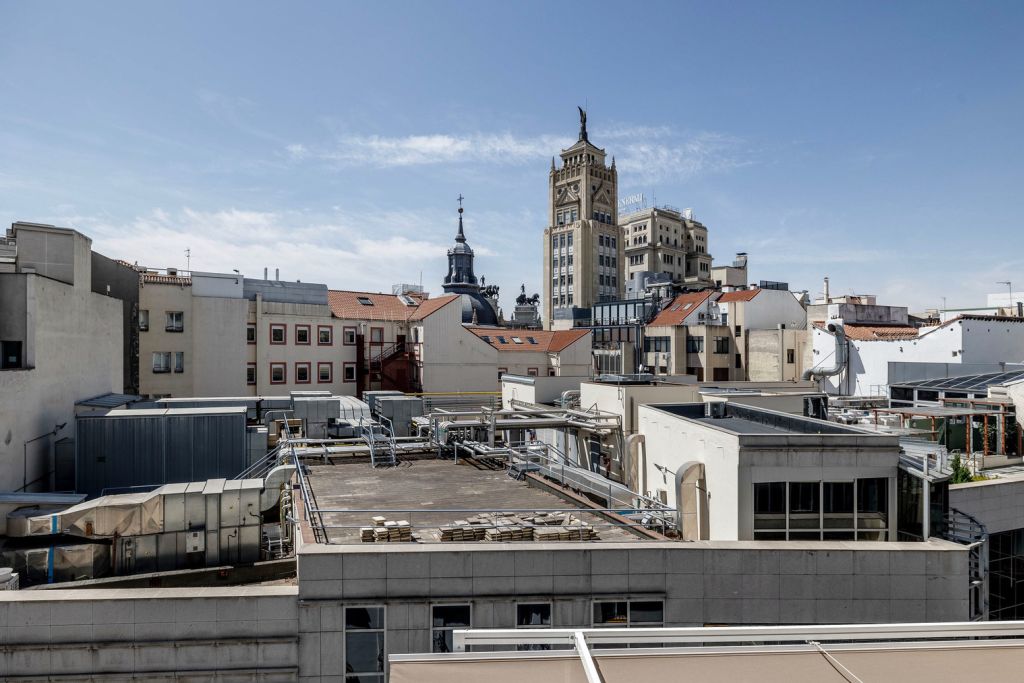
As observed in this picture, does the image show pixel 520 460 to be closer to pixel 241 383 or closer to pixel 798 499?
pixel 798 499

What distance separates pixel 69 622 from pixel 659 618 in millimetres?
11867

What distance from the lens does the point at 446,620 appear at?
41.5 feet

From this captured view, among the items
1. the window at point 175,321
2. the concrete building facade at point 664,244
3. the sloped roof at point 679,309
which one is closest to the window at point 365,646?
the window at point 175,321

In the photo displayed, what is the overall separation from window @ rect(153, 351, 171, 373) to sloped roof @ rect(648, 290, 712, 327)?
156 feet

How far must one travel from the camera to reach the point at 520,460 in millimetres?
21953

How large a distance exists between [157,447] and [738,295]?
2260 inches

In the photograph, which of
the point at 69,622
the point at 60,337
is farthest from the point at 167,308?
the point at 69,622

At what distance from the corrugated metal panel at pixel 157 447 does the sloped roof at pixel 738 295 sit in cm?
5358

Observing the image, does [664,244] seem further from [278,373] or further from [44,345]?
[44,345]

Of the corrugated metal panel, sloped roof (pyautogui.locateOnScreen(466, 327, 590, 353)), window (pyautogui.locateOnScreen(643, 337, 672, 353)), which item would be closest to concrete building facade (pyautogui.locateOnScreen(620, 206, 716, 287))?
window (pyautogui.locateOnScreen(643, 337, 672, 353))

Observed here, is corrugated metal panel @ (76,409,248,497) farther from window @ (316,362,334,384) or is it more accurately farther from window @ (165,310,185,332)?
window @ (316,362,334,384)

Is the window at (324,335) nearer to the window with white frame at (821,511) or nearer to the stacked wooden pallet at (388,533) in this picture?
the stacked wooden pallet at (388,533)

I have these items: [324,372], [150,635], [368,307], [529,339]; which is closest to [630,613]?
[150,635]

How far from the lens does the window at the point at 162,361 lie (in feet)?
144
